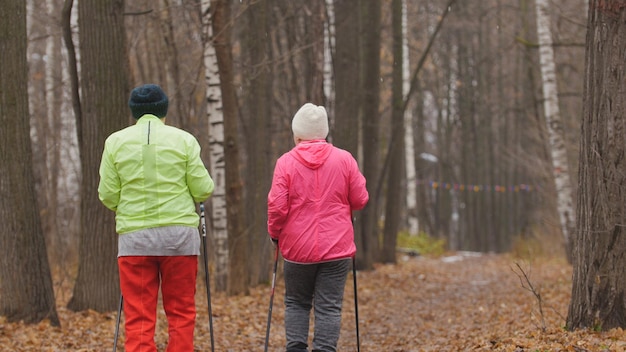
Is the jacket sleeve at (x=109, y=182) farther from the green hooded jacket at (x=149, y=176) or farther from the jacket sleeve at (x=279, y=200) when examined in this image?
the jacket sleeve at (x=279, y=200)

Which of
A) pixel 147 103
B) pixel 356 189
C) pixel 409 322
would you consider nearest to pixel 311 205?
pixel 356 189

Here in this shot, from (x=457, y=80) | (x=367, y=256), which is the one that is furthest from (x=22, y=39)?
(x=457, y=80)

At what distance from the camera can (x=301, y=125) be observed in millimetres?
7082

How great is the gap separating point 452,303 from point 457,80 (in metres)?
27.6

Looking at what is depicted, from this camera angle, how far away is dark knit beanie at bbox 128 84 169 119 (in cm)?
645

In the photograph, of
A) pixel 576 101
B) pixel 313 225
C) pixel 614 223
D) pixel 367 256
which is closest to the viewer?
pixel 313 225

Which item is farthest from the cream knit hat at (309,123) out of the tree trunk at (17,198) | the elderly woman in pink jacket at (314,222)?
the tree trunk at (17,198)

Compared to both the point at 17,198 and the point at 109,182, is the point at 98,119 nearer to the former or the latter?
the point at 17,198

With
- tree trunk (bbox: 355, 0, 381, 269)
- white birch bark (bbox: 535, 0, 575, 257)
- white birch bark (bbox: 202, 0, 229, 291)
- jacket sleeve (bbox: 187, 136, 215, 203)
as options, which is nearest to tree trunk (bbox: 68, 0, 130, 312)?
white birch bark (bbox: 202, 0, 229, 291)

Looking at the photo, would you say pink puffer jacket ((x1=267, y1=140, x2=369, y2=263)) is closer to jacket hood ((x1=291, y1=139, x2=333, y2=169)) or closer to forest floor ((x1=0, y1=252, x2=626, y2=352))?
jacket hood ((x1=291, y1=139, x2=333, y2=169))

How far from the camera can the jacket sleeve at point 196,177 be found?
6277mm

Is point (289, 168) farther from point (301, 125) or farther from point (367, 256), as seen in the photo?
point (367, 256)

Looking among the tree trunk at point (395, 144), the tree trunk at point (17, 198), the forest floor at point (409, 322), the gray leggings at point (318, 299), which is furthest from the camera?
the tree trunk at point (395, 144)

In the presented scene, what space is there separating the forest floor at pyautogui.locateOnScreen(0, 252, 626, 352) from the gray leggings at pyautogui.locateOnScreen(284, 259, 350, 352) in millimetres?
1707
